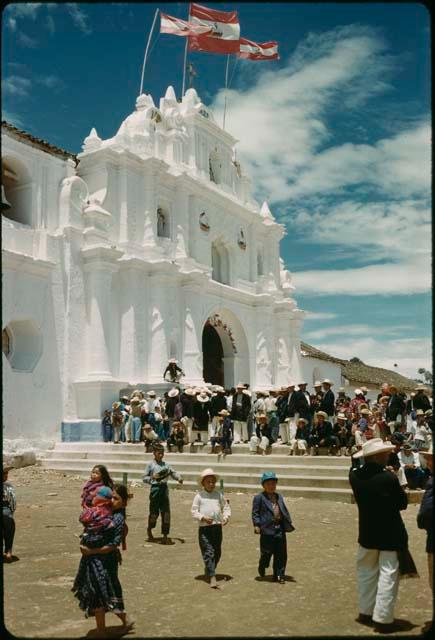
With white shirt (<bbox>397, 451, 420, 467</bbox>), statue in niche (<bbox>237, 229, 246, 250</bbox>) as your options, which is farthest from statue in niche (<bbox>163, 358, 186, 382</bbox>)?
white shirt (<bbox>397, 451, 420, 467</bbox>)

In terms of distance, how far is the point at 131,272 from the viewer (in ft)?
68.5

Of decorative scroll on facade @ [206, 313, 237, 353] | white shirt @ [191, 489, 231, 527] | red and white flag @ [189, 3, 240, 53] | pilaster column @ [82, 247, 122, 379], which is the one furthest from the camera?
decorative scroll on facade @ [206, 313, 237, 353]

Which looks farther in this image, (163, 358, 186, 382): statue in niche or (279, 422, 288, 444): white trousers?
(163, 358, 186, 382): statue in niche

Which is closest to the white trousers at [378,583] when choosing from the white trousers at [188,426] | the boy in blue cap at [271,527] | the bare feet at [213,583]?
the boy in blue cap at [271,527]

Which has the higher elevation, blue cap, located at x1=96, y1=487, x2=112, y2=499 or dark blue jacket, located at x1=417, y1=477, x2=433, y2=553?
blue cap, located at x1=96, y1=487, x2=112, y2=499

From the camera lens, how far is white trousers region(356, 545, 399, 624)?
5.49 m

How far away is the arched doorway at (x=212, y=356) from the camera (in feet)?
82.8

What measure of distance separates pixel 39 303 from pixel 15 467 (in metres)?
4.44

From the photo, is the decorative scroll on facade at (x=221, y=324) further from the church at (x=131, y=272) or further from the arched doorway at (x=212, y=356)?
the arched doorway at (x=212, y=356)

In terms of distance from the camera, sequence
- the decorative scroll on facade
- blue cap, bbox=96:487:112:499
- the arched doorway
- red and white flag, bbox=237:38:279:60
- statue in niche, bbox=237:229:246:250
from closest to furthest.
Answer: blue cap, bbox=96:487:112:499 → red and white flag, bbox=237:38:279:60 → the decorative scroll on facade → the arched doorway → statue in niche, bbox=237:229:246:250

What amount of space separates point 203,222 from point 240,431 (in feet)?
30.9

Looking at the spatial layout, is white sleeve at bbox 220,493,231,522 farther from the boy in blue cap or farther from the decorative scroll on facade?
the decorative scroll on facade

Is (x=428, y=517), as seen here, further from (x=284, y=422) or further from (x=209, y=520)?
(x=284, y=422)

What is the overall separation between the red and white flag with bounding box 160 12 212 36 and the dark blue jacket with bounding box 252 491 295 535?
18125 millimetres
